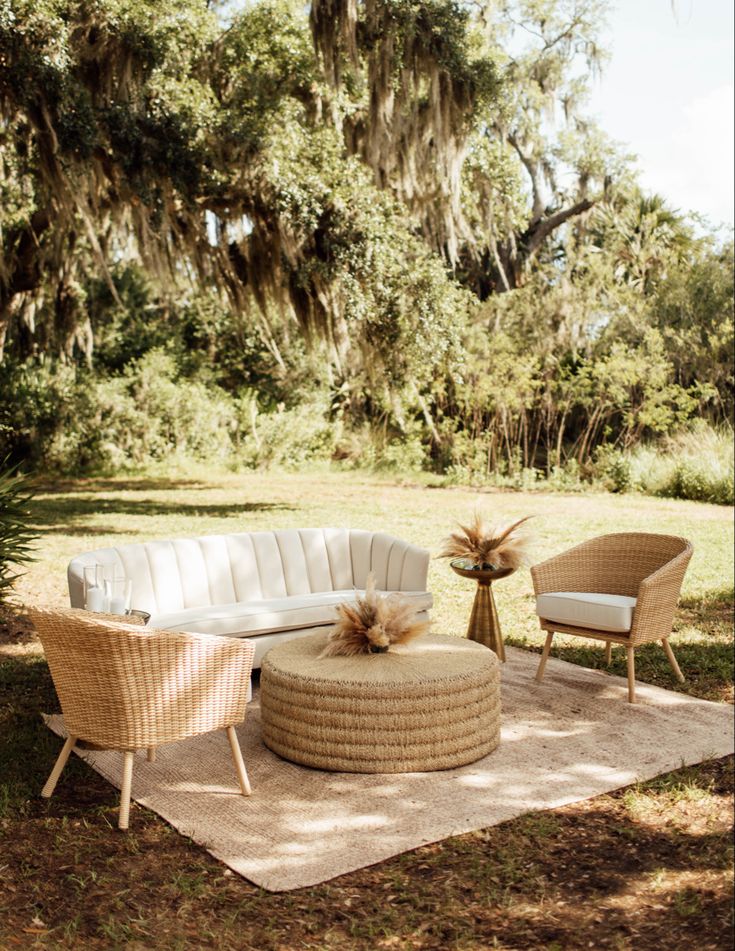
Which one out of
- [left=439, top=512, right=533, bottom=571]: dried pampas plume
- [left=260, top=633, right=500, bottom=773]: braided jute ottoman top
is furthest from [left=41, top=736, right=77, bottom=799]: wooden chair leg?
[left=439, top=512, right=533, bottom=571]: dried pampas plume

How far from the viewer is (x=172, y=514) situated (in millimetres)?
10195

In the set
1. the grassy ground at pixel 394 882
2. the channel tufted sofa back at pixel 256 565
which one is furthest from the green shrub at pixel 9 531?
the grassy ground at pixel 394 882

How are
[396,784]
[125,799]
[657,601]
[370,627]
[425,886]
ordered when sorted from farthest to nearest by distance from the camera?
[657,601]
[370,627]
[396,784]
[125,799]
[425,886]

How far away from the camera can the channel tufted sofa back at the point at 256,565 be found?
15.7 feet

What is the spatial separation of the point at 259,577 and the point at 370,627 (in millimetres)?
1346

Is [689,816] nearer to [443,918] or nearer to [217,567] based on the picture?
[443,918]

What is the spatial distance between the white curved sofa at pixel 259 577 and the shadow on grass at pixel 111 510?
4166 mm

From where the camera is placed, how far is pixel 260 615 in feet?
15.4

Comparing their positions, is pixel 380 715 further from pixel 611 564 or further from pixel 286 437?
pixel 286 437

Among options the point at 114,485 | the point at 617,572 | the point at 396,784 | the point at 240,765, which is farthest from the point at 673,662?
the point at 114,485

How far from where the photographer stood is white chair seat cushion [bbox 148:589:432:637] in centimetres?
451

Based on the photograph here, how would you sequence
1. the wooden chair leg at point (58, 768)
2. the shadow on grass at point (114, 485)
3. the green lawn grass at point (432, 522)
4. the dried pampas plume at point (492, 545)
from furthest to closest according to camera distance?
the shadow on grass at point (114, 485), the green lawn grass at point (432, 522), the dried pampas plume at point (492, 545), the wooden chair leg at point (58, 768)

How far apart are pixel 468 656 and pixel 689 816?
107cm

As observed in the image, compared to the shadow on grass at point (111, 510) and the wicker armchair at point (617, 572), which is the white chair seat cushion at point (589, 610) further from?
the shadow on grass at point (111, 510)
